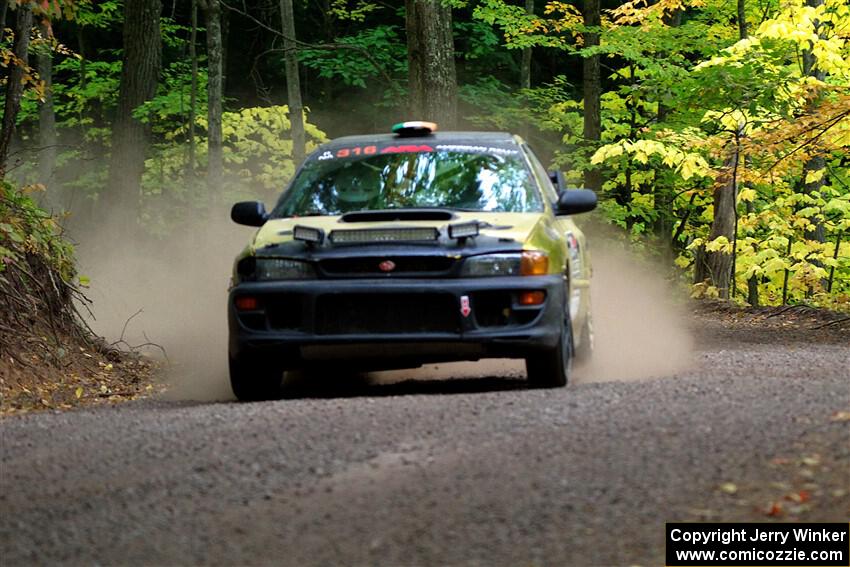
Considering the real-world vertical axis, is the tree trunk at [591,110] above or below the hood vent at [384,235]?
below

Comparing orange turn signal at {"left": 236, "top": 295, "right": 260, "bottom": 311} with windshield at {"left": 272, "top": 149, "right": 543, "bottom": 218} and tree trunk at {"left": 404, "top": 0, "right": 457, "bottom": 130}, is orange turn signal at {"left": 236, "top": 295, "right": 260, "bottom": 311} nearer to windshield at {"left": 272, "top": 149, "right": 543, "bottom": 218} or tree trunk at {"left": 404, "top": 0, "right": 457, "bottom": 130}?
windshield at {"left": 272, "top": 149, "right": 543, "bottom": 218}

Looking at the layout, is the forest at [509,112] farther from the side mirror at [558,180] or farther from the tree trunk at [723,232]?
the side mirror at [558,180]

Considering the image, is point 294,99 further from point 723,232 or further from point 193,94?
point 723,232

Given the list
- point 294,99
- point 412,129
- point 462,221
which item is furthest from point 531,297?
point 294,99

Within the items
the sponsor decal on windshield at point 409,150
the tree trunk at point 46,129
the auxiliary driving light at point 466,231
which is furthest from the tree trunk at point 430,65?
the tree trunk at point 46,129

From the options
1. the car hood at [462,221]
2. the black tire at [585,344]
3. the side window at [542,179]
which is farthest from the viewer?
the black tire at [585,344]

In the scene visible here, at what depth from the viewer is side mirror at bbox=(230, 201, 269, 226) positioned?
31.8ft

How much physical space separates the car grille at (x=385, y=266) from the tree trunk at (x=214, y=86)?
18.0 metres

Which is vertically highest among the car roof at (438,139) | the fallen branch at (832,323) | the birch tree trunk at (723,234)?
the car roof at (438,139)

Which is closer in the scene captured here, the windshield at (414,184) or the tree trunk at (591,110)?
the windshield at (414,184)

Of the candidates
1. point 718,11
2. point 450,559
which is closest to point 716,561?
point 450,559

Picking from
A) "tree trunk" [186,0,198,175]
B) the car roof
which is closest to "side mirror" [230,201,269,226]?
the car roof

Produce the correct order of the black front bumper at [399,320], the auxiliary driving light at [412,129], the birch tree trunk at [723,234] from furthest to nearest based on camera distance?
the birch tree trunk at [723,234], the auxiliary driving light at [412,129], the black front bumper at [399,320]

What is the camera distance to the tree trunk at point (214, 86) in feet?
86.2
